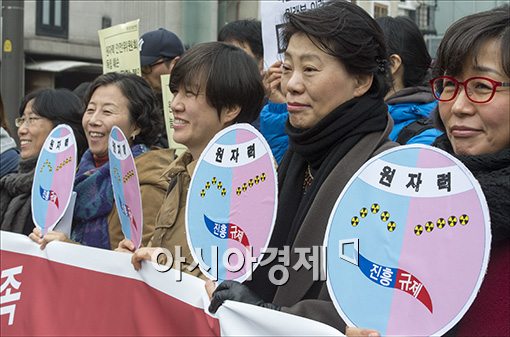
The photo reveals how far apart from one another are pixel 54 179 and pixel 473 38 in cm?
190

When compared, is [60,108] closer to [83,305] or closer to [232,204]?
[83,305]

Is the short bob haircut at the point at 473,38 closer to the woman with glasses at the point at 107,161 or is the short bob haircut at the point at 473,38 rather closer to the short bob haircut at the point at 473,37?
the short bob haircut at the point at 473,37

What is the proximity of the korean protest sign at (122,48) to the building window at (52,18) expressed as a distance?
1105 centimetres

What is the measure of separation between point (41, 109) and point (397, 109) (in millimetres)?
1869

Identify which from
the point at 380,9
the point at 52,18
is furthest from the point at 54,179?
the point at 380,9

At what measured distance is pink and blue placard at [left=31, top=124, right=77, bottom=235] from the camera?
312 centimetres

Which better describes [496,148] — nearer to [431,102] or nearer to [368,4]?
[431,102]

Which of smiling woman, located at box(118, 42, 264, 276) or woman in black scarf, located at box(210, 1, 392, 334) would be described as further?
smiling woman, located at box(118, 42, 264, 276)

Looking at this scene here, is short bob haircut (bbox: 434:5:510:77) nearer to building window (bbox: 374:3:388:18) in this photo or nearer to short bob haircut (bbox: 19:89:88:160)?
short bob haircut (bbox: 19:89:88:160)

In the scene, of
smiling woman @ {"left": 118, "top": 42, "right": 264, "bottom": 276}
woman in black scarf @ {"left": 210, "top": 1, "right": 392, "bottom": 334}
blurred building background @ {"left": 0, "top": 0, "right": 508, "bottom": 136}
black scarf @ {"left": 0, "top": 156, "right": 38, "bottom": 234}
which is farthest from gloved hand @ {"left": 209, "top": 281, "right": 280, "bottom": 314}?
blurred building background @ {"left": 0, "top": 0, "right": 508, "bottom": 136}

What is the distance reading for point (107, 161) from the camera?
3402 millimetres

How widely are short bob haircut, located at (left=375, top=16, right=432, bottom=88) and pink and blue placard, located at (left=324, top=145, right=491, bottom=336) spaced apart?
158cm

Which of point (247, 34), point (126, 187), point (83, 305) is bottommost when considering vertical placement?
point (83, 305)

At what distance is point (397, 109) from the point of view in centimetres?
309
